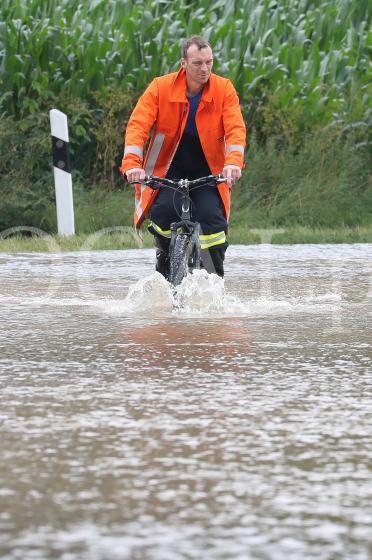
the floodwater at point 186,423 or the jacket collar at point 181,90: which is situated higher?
the jacket collar at point 181,90

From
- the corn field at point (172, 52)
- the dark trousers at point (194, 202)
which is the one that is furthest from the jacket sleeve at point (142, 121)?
the corn field at point (172, 52)

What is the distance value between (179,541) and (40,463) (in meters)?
1.20

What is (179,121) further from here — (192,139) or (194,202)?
(194,202)

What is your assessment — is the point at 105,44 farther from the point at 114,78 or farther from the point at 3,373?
the point at 3,373

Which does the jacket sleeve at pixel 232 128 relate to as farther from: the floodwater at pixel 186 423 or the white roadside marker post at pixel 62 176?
the white roadside marker post at pixel 62 176

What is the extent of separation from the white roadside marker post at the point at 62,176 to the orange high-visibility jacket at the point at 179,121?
6.33 meters

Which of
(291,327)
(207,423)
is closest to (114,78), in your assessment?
(291,327)

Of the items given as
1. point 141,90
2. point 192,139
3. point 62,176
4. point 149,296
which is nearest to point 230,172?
point 192,139

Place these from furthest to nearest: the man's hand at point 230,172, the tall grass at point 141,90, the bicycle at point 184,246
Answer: the tall grass at point 141,90, the bicycle at point 184,246, the man's hand at point 230,172

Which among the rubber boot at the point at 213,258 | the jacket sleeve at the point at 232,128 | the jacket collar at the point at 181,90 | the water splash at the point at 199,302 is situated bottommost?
the water splash at the point at 199,302

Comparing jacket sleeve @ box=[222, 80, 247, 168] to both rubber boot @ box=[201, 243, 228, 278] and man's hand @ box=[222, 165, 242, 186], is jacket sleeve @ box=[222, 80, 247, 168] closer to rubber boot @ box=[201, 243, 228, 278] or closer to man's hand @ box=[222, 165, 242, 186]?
man's hand @ box=[222, 165, 242, 186]

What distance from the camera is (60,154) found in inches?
674

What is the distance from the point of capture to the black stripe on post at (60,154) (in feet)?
55.9

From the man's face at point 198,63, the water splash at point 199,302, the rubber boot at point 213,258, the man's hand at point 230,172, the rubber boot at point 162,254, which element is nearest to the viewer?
the man's hand at point 230,172
